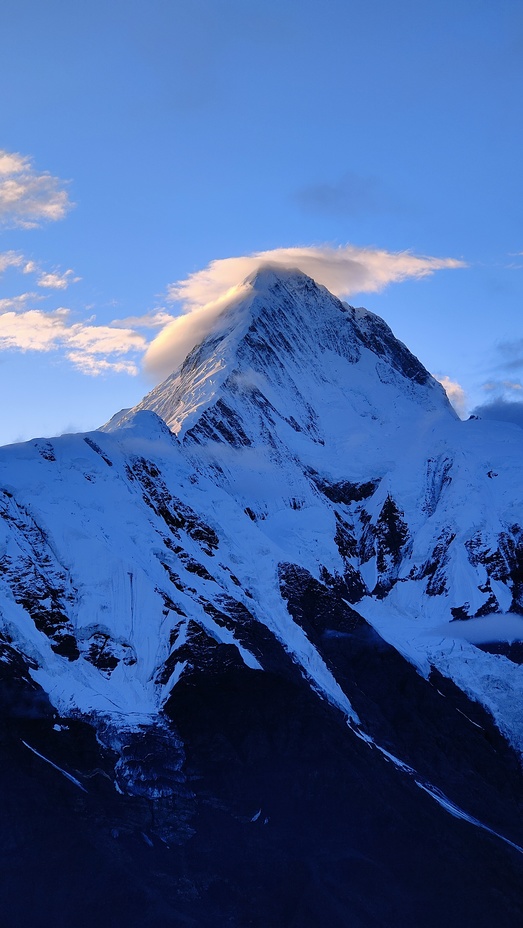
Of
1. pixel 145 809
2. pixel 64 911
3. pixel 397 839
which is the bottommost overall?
pixel 64 911

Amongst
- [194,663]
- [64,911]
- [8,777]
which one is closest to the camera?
[64,911]

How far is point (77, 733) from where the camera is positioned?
174 metres

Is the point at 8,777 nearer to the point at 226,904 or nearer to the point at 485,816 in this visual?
the point at 226,904

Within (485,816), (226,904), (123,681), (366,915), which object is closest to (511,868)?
(485,816)

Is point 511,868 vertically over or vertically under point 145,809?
over

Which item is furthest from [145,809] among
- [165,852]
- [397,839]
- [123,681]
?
[397,839]

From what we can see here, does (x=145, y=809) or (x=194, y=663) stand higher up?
(x=194, y=663)

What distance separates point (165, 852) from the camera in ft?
547

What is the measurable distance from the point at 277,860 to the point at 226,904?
381 inches

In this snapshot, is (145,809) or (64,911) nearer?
(64,911)

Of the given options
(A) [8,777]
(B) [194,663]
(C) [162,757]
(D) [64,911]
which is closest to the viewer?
(D) [64,911]

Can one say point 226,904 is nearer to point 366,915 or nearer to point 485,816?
point 366,915

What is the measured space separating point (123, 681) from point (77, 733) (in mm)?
12437

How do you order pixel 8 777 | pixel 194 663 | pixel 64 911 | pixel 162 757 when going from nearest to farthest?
pixel 64 911 < pixel 8 777 < pixel 162 757 < pixel 194 663
